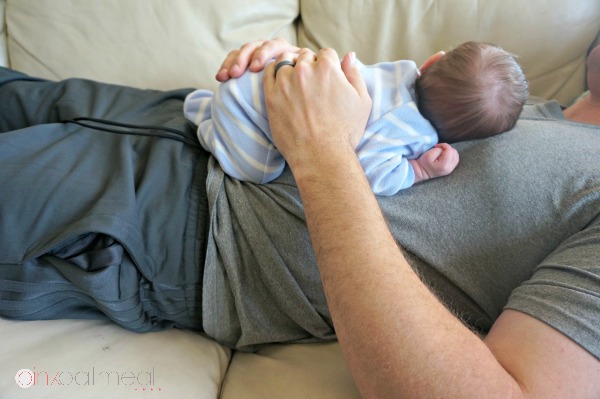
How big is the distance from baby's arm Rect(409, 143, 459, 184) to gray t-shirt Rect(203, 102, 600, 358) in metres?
0.02

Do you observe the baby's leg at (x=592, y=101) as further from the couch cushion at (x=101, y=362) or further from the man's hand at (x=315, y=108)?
the couch cushion at (x=101, y=362)

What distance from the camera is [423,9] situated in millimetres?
1292

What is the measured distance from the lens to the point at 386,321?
0.52 meters

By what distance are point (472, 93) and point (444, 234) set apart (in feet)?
0.94

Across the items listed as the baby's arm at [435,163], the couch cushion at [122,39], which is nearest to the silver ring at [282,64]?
the baby's arm at [435,163]

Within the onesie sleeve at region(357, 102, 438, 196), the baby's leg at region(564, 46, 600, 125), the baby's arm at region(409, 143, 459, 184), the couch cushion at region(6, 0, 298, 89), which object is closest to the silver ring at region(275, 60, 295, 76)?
the onesie sleeve at region(357, 102, 438, 196)

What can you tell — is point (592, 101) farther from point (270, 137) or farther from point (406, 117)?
point (270, 137)

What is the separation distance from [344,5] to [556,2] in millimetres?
610

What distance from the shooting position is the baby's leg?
105 cm

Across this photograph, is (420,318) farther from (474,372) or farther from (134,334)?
(134,334)

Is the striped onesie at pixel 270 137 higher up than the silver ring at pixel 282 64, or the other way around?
the silver ring at pixel 282 64

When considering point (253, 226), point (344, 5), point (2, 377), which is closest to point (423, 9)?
point (344, 5)

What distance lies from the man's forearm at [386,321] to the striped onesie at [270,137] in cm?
18

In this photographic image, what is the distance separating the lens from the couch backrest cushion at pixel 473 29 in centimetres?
122
